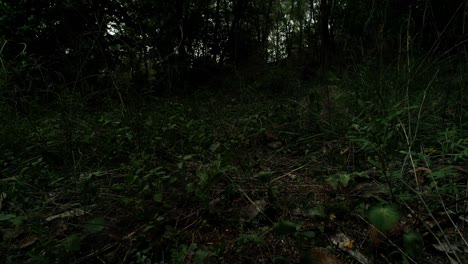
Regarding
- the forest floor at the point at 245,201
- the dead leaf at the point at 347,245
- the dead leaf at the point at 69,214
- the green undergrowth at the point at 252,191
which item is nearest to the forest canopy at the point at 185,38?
the green undergrowth at the point at 252,191

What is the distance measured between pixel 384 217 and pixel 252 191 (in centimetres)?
72

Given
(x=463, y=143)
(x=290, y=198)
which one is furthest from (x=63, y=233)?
(x=463, y=143)

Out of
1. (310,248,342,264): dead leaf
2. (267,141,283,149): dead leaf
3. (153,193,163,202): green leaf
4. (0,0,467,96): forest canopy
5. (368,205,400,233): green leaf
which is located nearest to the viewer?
(368,205,400,233): green leaf

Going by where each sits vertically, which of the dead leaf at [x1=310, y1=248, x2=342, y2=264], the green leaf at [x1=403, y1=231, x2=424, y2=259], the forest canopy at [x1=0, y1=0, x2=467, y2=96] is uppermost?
the forest canopy at [x1=0, y1=0, x2=467, y2=96]

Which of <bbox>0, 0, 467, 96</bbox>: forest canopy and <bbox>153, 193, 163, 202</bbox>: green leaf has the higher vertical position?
<bbox>0, 0, 467, 96</bbox>: forest canopy

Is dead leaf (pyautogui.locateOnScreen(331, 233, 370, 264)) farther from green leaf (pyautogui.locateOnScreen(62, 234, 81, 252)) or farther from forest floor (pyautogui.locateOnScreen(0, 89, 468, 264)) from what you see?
green leaf (pyautogui.locateOnScreen(62, 234, 81, 252))

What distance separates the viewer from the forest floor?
1.02m

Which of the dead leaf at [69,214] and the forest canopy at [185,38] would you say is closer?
the dead leaf at [69,214]

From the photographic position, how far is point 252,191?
1471 mm

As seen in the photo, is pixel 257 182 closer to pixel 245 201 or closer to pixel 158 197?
pixel 245 201

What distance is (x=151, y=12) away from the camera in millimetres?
5332

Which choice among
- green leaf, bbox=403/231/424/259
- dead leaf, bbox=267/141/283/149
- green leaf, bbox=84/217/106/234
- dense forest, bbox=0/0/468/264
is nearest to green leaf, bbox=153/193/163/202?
dense forest, bbox=0/0/468/264

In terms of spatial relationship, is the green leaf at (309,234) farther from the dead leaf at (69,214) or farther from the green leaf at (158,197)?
the dead leaf at (69,214)

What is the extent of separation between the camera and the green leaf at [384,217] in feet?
2.68
